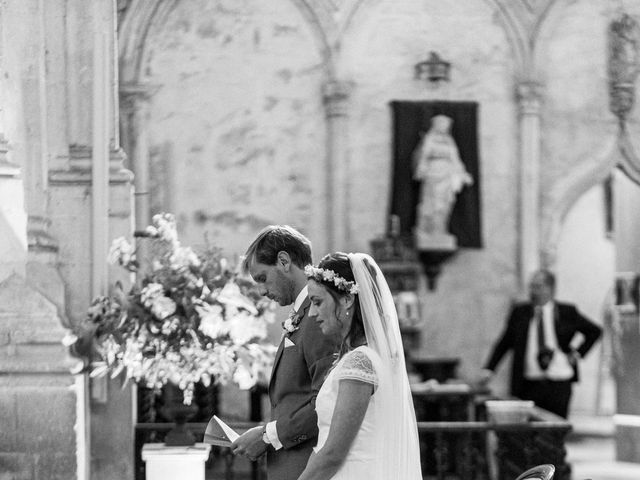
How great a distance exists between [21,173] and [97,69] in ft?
2.15

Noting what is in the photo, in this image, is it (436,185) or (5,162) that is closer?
(5,162)

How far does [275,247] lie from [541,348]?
5703mm

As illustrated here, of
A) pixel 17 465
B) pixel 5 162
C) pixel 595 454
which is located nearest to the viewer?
pixel 17 465

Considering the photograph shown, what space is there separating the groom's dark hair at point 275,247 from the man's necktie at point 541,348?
555 cm

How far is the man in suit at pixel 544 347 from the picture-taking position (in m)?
9.46

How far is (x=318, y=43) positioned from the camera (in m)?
11.5

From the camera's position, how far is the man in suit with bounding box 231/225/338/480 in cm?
407

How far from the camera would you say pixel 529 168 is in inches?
457

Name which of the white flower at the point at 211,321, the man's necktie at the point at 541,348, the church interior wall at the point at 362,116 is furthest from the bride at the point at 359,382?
the church interior wall at the point at 362,116

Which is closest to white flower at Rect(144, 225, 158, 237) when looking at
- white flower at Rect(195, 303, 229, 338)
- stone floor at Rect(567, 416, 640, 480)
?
white flower at Rect(195, 303, 229, 338)

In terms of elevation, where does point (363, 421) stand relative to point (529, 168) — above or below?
below

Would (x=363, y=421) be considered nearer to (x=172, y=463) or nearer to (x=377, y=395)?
(x=377, y=395)

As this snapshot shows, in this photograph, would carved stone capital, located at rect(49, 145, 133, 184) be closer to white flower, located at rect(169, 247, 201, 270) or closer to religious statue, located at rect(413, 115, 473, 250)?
white flower, located at rect(169, 247, 201, 270)

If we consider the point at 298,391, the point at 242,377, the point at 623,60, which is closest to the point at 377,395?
the point at 298,391
